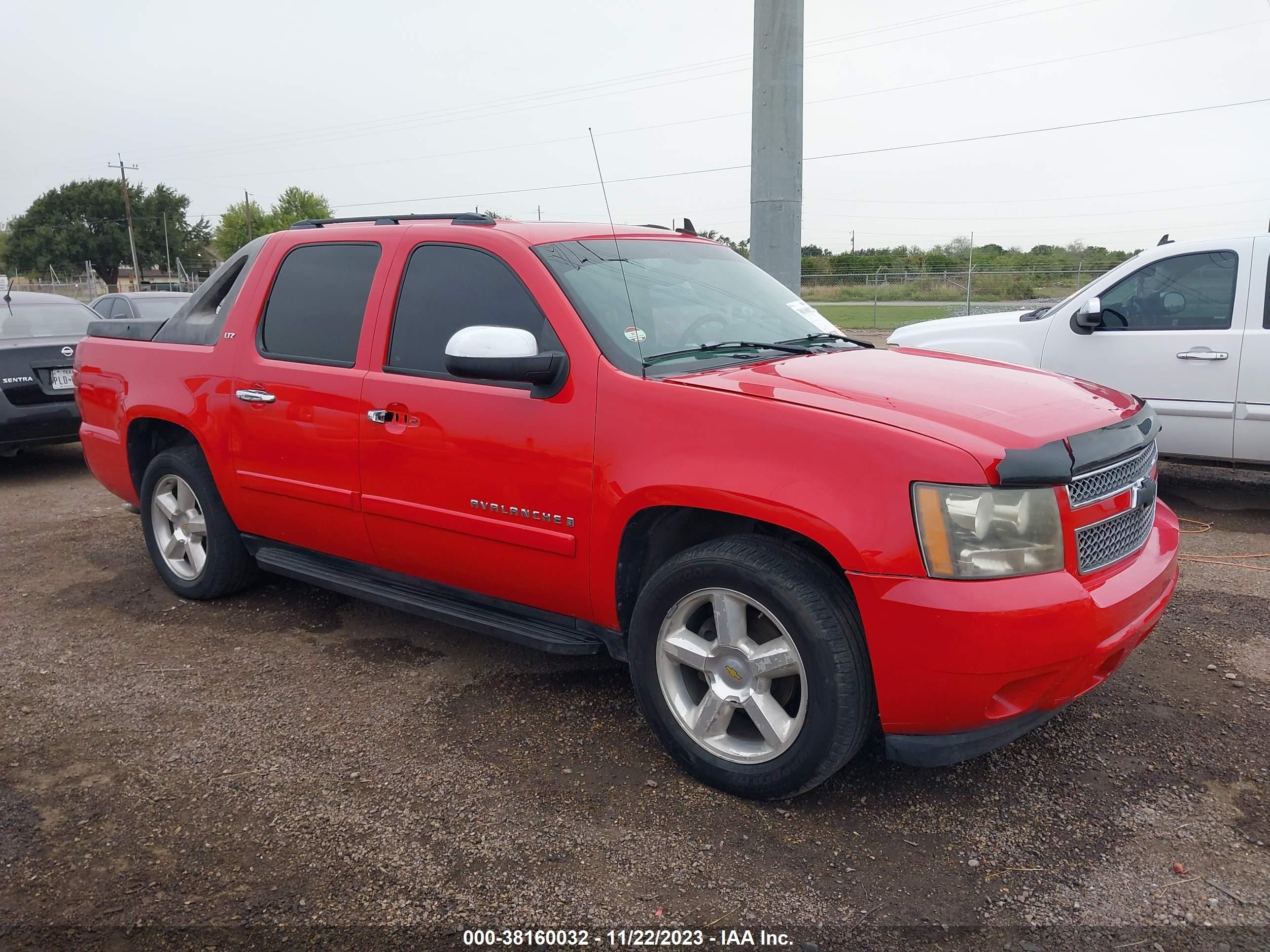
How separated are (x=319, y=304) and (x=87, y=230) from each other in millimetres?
87546

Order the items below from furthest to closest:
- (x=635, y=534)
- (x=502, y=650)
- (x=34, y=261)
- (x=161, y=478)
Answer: (x=34, y=261), (x=161, y=478), (x=502, y=650), (x=635, y=534)

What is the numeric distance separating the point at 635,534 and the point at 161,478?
293 cm

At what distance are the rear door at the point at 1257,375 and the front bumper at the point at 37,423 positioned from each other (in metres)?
8.41

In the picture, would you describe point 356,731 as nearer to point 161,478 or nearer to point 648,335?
point 648,335

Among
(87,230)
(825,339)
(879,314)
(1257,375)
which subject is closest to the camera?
(825,339)

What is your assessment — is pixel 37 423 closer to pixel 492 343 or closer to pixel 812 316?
pixel 492 343

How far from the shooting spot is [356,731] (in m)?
3.44

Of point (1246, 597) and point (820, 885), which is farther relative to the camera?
point (1246, 597)

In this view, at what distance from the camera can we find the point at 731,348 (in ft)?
11.3

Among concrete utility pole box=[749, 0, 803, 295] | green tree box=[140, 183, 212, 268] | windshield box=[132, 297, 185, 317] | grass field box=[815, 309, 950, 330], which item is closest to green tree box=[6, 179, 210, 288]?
green tree box=[140, 183, 212, 268]

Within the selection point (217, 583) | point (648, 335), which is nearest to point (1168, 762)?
point (648, 335)

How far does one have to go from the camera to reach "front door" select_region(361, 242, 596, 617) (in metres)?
3.19

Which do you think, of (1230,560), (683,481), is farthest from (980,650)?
(1230,560)

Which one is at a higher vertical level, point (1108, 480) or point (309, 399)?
point (309, 399)
